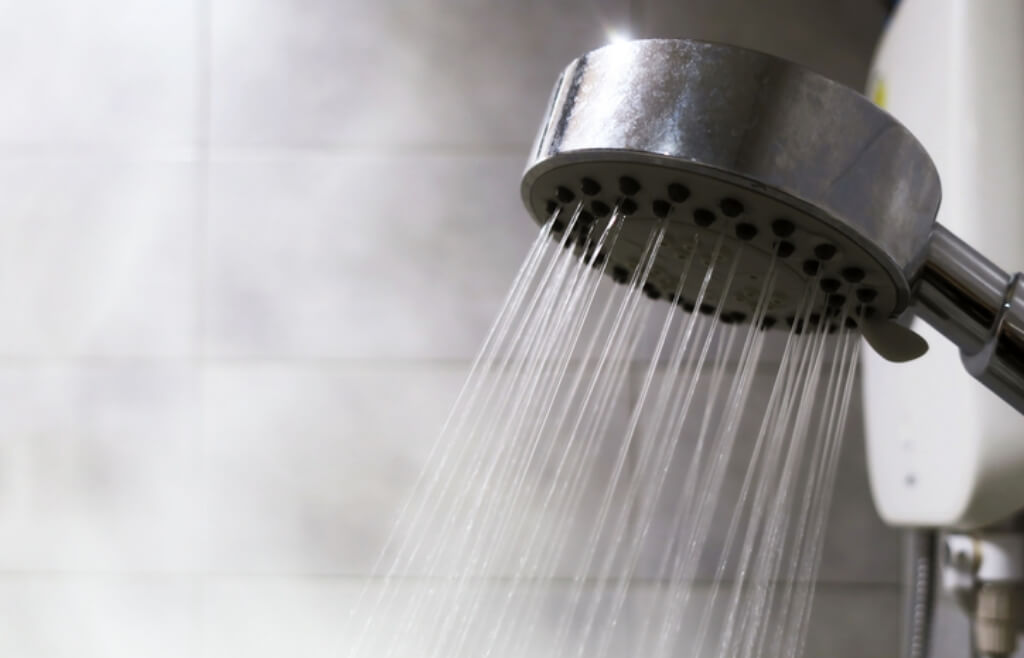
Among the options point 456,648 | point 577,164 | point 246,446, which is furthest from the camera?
point 246,446

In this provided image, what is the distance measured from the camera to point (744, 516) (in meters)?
1.00

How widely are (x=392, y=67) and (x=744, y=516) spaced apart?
0.61 metres

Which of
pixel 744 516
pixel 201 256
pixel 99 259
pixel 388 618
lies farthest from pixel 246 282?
pixel 744 516

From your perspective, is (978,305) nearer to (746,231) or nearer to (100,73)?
(746,231)

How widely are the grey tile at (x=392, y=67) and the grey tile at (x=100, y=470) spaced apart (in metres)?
0.30

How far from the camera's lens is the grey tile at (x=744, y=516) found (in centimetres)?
100

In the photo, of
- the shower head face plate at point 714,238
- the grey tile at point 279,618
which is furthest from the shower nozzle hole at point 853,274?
the grey tile at point 279,618

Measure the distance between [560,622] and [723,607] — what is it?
6.6 inches

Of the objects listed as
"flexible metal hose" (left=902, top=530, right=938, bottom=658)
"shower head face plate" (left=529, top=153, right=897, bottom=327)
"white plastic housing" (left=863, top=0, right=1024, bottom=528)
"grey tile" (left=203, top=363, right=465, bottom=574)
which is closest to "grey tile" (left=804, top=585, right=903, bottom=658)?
"flexible metal hose" (left=902, top=530, right=938, bottom=658)

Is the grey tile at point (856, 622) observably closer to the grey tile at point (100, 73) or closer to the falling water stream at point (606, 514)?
the falling water stream at point (606, 514)

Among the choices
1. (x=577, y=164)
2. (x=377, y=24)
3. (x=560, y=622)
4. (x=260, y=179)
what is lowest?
(x=577, y=164)

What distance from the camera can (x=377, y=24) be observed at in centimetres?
108

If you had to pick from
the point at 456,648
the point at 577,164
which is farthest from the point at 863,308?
the point at 456,648

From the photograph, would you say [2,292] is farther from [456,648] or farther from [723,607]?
[723,607]
